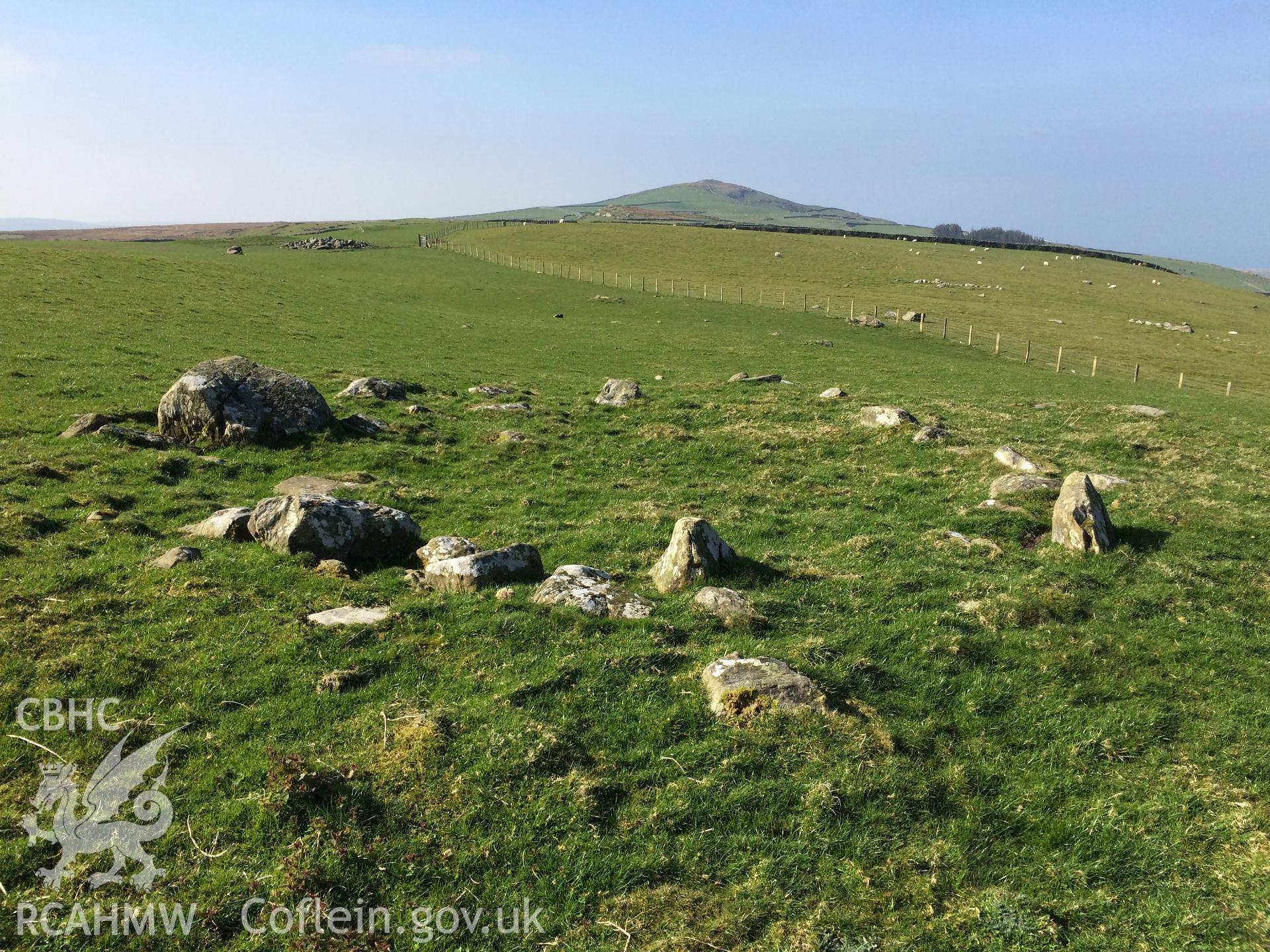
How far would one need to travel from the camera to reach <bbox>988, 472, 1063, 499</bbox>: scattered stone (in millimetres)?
17750

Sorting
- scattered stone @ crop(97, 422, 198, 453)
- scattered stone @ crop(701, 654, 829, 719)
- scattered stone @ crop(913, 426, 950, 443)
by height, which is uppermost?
scattered stone @ crop(913, 426, 950, 443)

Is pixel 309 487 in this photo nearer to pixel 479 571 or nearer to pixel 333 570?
pixel 333 570

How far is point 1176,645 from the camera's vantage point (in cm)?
1162

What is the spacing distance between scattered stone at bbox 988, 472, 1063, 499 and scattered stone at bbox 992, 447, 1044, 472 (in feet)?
3.27

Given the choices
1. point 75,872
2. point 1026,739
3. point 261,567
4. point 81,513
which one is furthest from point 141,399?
point 1026,739

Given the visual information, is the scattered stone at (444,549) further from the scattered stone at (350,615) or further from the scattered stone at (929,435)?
the scattered stone at (929,435)

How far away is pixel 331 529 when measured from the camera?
13.2 meters

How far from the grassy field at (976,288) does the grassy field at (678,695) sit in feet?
139

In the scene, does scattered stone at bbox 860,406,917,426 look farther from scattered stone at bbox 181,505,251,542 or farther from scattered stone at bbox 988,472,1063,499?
scattered stone at bbox 181,505,251,542

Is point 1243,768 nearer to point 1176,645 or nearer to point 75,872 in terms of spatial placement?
point 1176,645

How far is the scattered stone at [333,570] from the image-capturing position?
12492 millimetres

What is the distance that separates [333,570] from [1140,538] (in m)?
17.6

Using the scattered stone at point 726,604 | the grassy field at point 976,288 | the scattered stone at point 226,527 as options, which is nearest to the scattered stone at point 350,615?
the scattered stone at point 226,527

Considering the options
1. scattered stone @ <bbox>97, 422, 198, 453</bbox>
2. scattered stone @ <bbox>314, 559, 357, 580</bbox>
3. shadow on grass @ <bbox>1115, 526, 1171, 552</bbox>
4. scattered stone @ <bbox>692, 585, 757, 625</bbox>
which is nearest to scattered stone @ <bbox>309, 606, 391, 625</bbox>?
scattered stone @ <bbox>314, 559, 357, 580</bbox>
